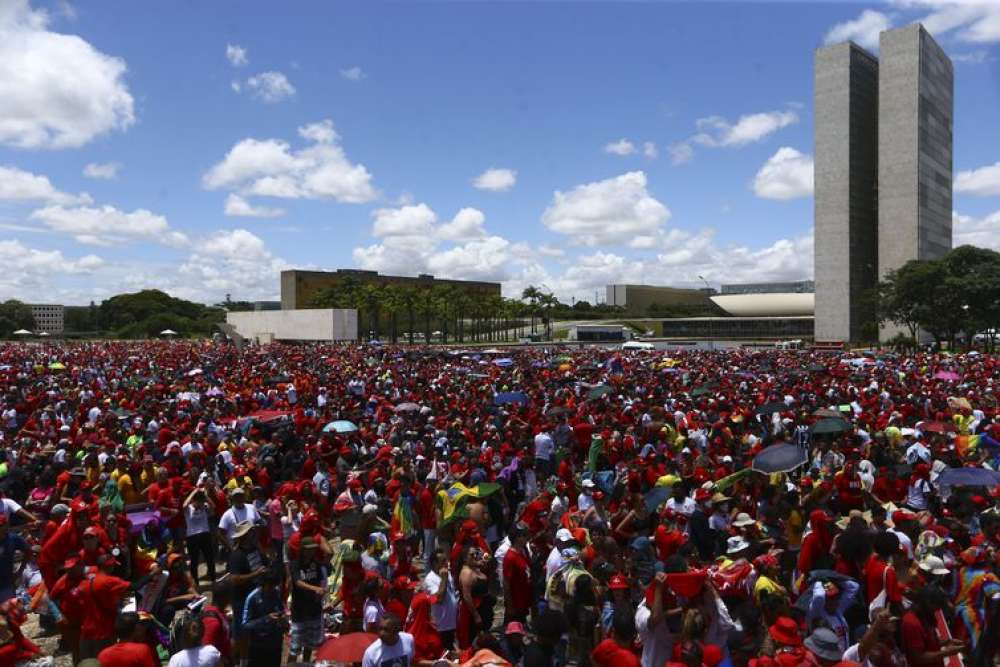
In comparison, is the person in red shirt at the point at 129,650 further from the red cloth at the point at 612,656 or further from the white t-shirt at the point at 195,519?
the white t-shirt at the point at 195,519

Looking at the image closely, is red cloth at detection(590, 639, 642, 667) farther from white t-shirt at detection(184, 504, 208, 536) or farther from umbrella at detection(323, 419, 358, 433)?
umbrella at detection(323, 419, 358, 433)

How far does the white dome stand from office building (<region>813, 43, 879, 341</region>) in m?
62.8

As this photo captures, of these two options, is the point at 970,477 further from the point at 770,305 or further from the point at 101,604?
the point at 770,305

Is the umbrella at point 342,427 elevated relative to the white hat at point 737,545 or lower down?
lower down

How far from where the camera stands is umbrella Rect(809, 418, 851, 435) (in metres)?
12.9

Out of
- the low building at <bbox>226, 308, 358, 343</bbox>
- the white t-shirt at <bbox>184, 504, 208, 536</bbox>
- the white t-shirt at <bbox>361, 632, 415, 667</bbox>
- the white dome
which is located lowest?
the white t-shirt at <bbox>184, 504, 208, 536</bbox>

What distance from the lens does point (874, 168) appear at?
9019 cm

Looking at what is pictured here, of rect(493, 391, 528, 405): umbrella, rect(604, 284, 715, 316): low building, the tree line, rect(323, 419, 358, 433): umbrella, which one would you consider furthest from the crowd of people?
rect(604, 284, 715, 316): low building

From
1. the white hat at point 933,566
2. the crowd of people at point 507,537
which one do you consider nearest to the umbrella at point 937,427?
the crowd of people at point 507,537

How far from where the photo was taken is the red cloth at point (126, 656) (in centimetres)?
450

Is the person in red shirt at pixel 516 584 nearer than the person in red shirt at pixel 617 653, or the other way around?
the person in red shirt at pixel 617 653

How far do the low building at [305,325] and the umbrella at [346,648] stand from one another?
2905 inches

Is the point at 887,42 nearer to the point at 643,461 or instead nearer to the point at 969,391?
the point at 969,391

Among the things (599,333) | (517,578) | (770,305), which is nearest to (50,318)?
(599,333)
